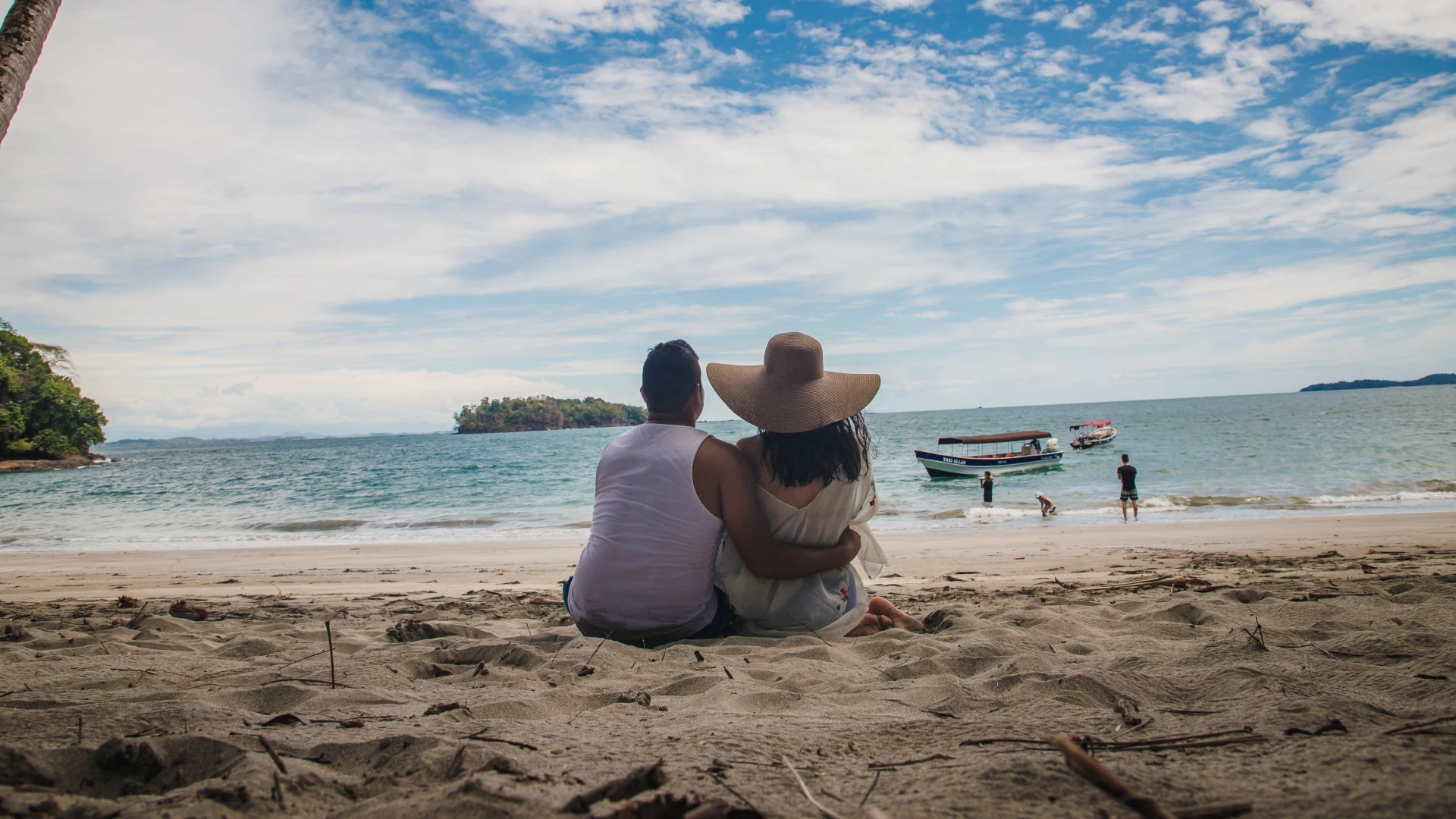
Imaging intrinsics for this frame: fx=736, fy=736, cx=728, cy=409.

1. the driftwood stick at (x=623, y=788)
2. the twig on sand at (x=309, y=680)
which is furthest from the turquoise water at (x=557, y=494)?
the driftwood stick at (x=623, y=788)

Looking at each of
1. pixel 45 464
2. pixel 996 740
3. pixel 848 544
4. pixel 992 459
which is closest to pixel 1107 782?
pixel 996 740

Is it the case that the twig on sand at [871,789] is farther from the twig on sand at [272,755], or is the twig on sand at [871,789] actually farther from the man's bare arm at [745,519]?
the man's bare arm at [745,519]

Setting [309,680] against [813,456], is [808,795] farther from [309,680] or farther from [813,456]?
[309,680]

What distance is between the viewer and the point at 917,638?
10.4 ft

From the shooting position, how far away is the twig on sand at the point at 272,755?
164cm

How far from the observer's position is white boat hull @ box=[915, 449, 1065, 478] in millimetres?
24938

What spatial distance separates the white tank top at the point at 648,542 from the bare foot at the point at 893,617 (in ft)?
2.88

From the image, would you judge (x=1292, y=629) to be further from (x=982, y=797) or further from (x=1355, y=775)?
(x=982, y=797)

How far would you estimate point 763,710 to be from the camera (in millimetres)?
Answer: 2225

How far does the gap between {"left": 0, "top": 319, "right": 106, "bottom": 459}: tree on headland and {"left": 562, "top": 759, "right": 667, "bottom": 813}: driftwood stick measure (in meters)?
54.6

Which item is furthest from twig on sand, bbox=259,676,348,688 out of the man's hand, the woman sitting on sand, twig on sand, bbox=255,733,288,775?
the man's hand

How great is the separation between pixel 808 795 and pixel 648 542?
5.57 ft

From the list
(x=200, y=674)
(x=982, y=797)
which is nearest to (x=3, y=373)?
(x=200, y=674)

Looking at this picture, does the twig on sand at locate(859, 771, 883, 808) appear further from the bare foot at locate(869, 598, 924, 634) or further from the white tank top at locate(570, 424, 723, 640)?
the bare foot at locate(869, 598, 924, 634)
